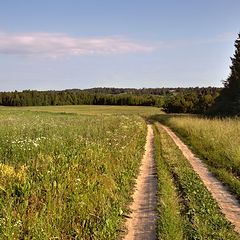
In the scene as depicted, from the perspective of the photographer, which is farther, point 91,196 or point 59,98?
point 59,98

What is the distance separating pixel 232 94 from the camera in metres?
52.4

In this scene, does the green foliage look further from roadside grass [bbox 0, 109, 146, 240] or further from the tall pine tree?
roadside grass [bbox 0, 109, 146, 240]

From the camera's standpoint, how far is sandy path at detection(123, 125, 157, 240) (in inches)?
328

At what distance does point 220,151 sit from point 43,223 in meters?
13.5

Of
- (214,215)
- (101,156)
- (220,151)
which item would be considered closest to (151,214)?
(214,215)

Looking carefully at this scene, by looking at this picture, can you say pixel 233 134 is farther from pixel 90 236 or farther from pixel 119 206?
pixel 90 236

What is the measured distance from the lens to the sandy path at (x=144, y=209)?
27.3 feet

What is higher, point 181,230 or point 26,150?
point 26,150

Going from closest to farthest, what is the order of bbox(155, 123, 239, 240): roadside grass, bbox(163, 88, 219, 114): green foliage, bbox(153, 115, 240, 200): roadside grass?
bbox(155, 123, 239, 240): roadside grass, bbox(153, 115, 240, 200): roadside grass, bbox(163, 88, 219, 114): green foliage

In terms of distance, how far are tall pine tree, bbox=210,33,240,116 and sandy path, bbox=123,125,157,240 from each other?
36033 millimetres

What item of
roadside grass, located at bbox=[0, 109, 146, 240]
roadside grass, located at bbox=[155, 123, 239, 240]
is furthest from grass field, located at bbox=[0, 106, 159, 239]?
roadside grass, located at bbox=[155, 123, 239, 240]

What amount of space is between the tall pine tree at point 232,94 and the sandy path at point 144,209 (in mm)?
36033

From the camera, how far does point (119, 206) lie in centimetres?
988

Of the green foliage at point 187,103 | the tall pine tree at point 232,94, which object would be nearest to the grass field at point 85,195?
the tall pine tree at point 232,94
